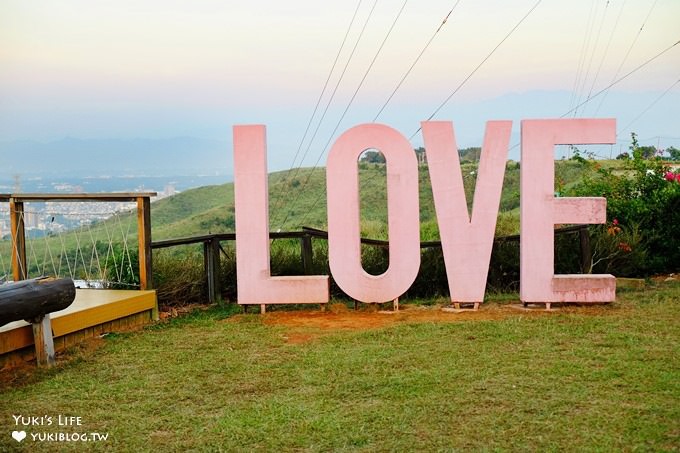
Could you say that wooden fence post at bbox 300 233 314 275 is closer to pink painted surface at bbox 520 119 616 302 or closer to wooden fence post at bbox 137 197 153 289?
wooden fence post at bbox 137 197 153 289

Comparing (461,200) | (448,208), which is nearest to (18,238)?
(448,208)

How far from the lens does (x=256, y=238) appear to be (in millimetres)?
10062

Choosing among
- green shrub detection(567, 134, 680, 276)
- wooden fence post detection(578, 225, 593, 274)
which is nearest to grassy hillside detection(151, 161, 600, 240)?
green shrub detection(567, 134, 680, 276)

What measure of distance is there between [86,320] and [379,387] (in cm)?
385

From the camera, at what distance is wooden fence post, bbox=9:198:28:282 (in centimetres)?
1004

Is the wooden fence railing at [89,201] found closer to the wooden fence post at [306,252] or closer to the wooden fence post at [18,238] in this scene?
the wooden fence post at [18,238]

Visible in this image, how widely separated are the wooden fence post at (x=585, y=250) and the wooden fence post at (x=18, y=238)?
8079 millimetres

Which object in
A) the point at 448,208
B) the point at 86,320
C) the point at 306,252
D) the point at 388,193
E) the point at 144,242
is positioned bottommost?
the point at 86,320

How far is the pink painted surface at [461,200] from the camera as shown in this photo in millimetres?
9852

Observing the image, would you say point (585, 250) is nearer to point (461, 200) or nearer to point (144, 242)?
point (461, 200)

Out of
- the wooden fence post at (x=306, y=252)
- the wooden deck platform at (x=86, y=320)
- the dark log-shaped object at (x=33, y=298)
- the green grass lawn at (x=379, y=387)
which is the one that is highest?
the wooden fence post at (x=306, y=252)

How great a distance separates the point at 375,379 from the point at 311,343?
1.75m

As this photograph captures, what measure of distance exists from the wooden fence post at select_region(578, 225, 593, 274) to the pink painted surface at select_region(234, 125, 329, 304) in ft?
13.3

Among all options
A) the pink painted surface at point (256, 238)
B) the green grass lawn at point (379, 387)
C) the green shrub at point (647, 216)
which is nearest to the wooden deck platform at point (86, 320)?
the green grass lawn at point (379, 387)
